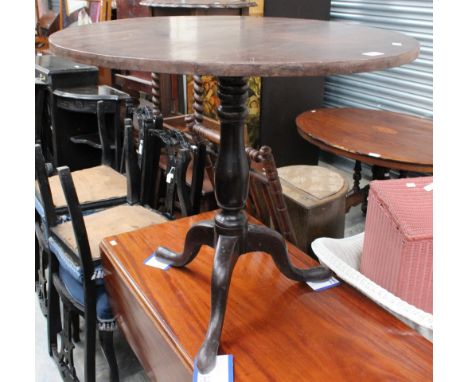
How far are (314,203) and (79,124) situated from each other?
1.75 m

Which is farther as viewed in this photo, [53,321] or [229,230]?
[53,321]

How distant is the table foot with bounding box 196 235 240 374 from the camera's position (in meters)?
1.00

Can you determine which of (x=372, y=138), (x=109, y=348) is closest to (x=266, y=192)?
(x=109, y=348)

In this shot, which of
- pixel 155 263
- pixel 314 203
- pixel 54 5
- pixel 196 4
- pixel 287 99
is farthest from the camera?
pixel 54 5

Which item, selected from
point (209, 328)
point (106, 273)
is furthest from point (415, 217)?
point (106, 273)

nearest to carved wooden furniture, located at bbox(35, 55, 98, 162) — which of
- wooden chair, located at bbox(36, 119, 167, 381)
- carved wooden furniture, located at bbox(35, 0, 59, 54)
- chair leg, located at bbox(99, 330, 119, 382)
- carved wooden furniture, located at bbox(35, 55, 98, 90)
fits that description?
carved wooden furniture, located at bbox(35, 55, 98, 90)

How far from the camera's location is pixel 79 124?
2998 millimetres

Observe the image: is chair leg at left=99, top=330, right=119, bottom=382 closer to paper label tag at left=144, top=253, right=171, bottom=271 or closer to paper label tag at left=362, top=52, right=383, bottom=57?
paper label tag at left=144, top=253, right=171, bottom=271

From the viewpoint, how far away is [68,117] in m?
2.94

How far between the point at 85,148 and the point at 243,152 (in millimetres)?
2181

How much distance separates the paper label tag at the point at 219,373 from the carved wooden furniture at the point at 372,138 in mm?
1509

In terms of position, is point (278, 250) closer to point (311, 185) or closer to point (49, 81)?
point (311, 185)

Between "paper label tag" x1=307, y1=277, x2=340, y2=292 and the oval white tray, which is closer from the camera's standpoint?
the oval white tray

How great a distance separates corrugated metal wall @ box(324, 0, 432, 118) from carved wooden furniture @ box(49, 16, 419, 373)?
2.09 metres
